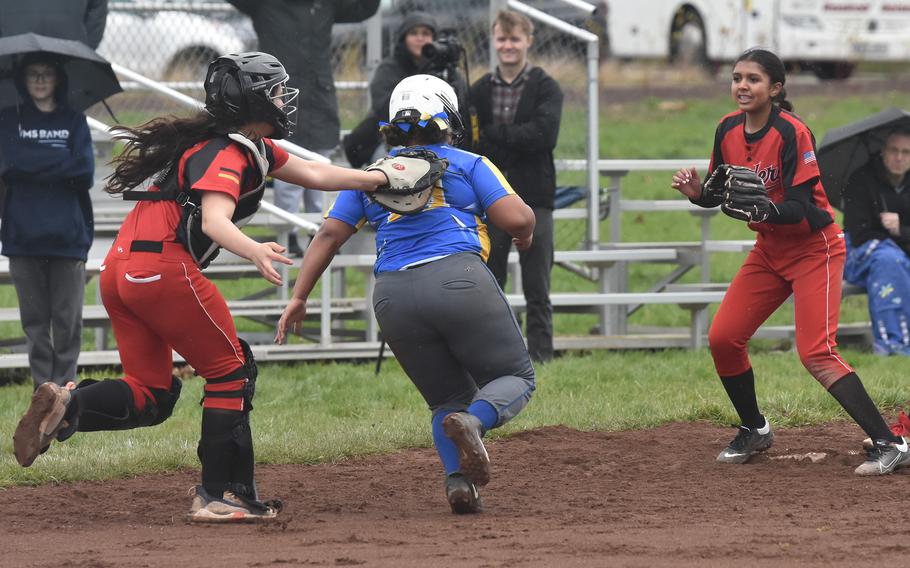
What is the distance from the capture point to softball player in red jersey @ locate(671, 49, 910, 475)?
6.76 m

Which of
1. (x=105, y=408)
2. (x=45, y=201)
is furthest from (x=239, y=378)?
(x=45, y=201)

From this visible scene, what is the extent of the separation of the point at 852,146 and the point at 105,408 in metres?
6.80

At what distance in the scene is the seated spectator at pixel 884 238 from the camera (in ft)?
35.8

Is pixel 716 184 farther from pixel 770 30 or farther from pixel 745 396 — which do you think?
pixel 770 30

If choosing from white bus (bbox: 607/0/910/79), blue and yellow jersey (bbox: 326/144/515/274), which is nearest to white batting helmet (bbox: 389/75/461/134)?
blue and yellow jersey (bbox: 326/144/515/274)

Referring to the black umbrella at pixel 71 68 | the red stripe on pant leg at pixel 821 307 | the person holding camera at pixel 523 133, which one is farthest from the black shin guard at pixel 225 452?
the person holding camera at pixel 523 133

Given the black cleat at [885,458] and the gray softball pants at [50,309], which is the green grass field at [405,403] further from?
the black cleat at [885,458]

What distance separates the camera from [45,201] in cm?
867

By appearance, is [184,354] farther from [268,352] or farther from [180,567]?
[268,352]

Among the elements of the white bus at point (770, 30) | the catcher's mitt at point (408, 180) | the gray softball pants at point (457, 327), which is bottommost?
the gray softball pants at point (457, 327)

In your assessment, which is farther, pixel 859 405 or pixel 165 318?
pixel 859 405

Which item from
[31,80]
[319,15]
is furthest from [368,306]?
[31,80]

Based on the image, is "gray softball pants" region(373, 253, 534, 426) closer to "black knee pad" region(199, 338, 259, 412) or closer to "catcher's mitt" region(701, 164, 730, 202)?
"black knee pad" region(199, 338, 259, 412)

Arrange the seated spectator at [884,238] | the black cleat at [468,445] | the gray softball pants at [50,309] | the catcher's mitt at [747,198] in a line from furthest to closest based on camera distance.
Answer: the seated spectator at [884,238], the gray softball pants at [50,309], the catcher's mitt at [747,198], the black cleat at [468,445]
